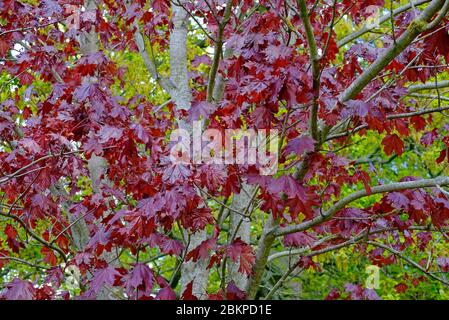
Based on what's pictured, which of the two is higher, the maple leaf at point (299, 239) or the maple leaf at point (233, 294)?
the maple leaf at point (299, 239)

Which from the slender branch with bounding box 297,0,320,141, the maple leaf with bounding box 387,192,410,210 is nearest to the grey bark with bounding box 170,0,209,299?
the slender branch with bounding box 297,0,320,141

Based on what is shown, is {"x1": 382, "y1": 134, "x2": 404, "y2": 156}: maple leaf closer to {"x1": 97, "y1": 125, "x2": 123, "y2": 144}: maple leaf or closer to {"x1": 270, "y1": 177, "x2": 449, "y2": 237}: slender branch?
{"x1": 270, "y1": 177, "x2": 449, "y2": 237}: slender branch

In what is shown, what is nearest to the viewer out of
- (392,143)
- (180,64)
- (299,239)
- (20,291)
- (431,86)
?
(20,291)

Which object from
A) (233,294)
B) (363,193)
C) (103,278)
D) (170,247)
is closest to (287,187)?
(363,193)

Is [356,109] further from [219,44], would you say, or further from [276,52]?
[219,44]

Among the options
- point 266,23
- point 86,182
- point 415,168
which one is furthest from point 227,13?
point 415,168

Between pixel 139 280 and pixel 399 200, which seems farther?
pixel 399 200

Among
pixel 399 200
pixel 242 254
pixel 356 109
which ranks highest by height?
pixel 356 109

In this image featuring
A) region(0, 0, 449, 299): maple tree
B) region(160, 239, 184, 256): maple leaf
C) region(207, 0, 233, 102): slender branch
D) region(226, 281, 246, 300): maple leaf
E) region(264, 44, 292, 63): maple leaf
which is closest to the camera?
region(0, 0, 449, 299): maple tree

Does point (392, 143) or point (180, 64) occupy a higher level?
point (180, 64)

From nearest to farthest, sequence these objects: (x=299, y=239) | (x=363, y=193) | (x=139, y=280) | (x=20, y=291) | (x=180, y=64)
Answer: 1. (x=20, y=291)
2. (x=139, y=280)
3. (x=363, y=193)
4. (x=299, y=239)
5. (x=180, y=64)

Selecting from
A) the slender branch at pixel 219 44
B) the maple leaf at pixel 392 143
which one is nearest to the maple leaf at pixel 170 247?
the slender branch at pixel 219 44

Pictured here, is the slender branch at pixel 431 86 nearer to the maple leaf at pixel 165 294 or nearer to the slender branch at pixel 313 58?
the slender branch at pixel 313 58

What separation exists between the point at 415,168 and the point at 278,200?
9.10 metres
